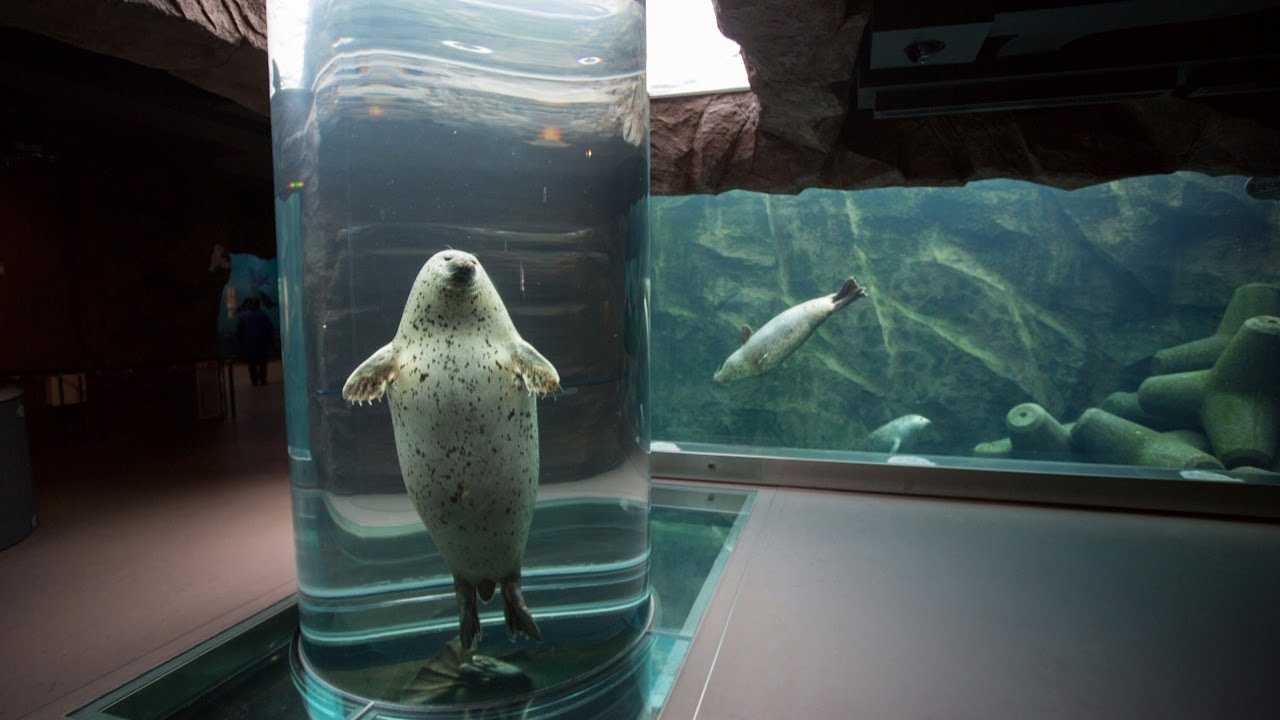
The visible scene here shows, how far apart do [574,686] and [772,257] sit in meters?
5.62

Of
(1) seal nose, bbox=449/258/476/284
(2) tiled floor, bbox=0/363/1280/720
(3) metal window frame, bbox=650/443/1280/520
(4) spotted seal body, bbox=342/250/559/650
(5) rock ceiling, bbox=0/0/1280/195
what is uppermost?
(5) rock ceiling, bbox=0/0/1280/195

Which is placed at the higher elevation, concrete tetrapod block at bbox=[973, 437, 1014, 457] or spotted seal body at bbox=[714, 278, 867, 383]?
spotted seal body at bbox=[714, 278, 867, 383]

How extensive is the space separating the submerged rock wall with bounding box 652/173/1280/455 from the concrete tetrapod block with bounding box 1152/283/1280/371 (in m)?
0.10

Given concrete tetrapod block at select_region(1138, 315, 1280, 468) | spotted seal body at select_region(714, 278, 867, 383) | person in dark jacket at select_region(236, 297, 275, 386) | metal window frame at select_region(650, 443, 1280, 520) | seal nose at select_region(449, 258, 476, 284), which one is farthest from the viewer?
person in dark jacket at select_region(236, 297, 275, 386)

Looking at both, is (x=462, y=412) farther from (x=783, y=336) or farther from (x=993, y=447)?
(x=993, y=447)

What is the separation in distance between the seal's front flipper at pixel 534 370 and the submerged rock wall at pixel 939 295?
393 centimetres

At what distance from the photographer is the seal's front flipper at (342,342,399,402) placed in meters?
1.91

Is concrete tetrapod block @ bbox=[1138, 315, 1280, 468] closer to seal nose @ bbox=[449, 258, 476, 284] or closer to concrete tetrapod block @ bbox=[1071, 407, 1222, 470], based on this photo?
concrete tetrapod block @ bbox=[1071, 407, 1222, 470]

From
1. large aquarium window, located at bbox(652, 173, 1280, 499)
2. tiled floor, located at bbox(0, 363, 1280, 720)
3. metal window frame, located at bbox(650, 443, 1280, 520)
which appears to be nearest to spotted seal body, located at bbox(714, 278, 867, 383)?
large aquarium window, located at bbox(652, 173, 1280, 499)

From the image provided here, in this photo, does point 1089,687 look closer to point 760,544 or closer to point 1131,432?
point 760,544

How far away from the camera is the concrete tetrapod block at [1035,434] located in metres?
5.85

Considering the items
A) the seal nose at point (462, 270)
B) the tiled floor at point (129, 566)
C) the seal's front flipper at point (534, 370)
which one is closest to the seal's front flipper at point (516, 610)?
the seal's front flipper at point (534, 370)

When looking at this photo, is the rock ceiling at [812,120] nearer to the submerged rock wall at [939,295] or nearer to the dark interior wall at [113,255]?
the submerged rock wall at [939,295]

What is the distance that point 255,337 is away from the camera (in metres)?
8.41
